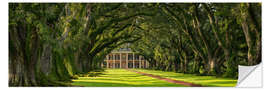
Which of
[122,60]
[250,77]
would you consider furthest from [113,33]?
[122,60]

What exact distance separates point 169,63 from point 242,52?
37702 millimetres

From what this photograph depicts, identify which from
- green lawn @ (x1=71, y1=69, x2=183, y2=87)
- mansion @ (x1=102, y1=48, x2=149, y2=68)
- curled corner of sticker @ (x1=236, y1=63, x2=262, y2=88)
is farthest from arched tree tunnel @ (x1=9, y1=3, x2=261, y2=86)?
mansion @ (x1=102, y1=48, x2=149, y2=68)

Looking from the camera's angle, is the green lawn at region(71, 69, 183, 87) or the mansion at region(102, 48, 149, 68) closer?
the green lawn at region(71, 69, 183, 87)

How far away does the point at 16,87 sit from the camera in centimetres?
1975

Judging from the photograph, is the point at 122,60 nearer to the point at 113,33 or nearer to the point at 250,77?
the point at 113,33

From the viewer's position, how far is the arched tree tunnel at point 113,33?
20.2 m

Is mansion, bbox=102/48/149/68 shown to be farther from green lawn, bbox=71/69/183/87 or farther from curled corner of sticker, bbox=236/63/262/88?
curled corner of sticker, bbox=236/63/262/88

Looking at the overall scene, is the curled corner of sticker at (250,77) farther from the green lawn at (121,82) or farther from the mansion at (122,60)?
the mansion at (122,60)

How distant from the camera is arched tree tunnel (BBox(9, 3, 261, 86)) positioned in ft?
66.3

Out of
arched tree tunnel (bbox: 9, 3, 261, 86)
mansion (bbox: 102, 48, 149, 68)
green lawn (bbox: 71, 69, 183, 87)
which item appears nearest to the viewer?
arched tree tunnel (bbox: 9, 3, 261, 86)

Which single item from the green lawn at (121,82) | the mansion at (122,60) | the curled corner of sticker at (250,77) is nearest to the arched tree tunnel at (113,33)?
the green lawn at (121,82)

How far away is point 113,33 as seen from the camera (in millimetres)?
47750

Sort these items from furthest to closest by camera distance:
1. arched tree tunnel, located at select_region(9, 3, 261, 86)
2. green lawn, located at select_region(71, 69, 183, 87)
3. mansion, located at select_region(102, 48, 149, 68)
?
mansion, located at select_region(102, 48, 149, 68) < green lawn, located at select_region(71, 69, 183, 87) < arched tree tunnel, located at select_region(9, 3, 261, 86)

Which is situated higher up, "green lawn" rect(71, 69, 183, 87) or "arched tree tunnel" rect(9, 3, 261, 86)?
"arched tree tunnel" rect(9, 3, 261, 86)
